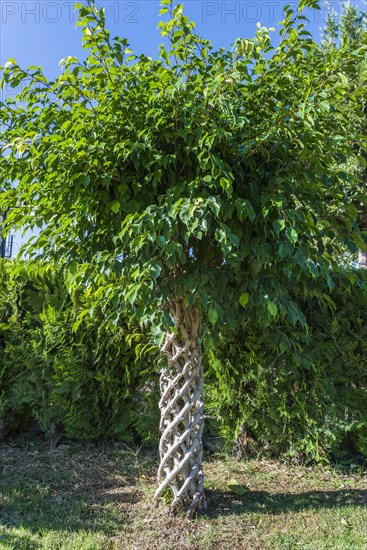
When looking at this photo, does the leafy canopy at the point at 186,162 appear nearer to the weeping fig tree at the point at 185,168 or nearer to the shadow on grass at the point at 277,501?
Result: the weeping fig tree at the point at 185,168

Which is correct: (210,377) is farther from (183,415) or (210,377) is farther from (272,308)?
(272,308)

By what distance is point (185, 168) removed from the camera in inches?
92.4

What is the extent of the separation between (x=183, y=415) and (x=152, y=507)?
25.5 inches

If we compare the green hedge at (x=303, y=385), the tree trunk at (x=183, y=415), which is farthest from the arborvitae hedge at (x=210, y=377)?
the tree trunk at (x=183, y=415)

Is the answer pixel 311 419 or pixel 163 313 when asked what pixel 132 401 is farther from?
pixel 163 313

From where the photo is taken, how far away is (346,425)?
3338mm

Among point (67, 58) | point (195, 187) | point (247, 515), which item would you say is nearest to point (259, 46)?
point (195, 187)

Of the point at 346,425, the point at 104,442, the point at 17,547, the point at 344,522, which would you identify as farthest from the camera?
the point at 104,442

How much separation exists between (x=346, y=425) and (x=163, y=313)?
6.98 ft

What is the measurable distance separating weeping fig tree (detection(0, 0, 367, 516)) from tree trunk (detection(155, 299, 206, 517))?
2 cm

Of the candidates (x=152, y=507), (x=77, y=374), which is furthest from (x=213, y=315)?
(x=77, y=374)

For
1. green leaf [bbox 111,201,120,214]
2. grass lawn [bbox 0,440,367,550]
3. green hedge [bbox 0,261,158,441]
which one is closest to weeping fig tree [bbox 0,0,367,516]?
green leaf [bbox 111,201,120,214]

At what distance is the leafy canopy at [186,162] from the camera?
2.02 metres

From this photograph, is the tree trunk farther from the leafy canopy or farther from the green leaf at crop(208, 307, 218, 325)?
the green leaf at crop(208, 307, 218, 325)
